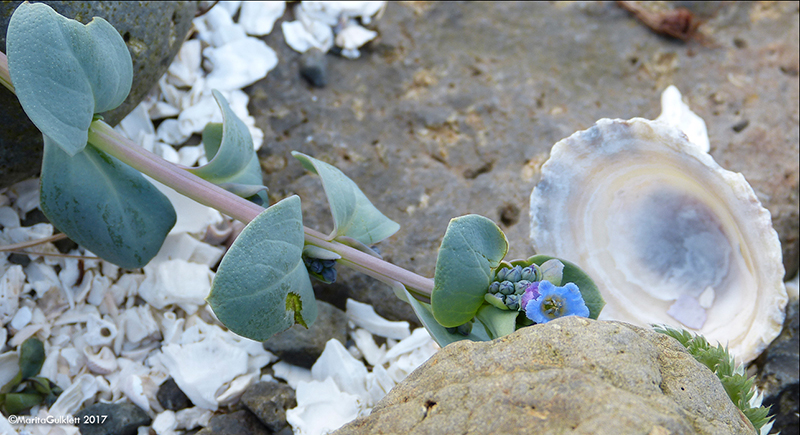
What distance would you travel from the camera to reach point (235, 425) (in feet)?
4.15

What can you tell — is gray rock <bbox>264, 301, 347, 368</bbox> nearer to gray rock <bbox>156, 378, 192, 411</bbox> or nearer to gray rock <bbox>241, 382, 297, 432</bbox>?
gray rock <bbox>241, 382, 297, 432</bbox>

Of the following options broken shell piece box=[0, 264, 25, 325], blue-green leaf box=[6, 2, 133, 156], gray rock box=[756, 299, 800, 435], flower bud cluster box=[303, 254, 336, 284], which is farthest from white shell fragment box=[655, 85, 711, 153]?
broken shell piece box=[0, 264, 25, 325]

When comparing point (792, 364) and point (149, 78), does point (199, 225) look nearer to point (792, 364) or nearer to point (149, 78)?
point (149, 78)

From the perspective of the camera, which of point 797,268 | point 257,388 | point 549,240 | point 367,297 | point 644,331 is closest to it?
point 644,331

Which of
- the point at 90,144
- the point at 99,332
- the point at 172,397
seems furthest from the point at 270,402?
the point at 90,144

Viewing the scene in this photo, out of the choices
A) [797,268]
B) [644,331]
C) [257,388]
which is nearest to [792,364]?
[797,268]

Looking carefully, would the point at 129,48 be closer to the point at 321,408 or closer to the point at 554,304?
the point at 321,408

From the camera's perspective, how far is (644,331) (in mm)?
960

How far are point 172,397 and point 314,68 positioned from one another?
110cm

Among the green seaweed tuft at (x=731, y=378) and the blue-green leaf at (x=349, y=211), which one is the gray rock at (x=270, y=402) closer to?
the blue-green leaf at (x=349, y=211)

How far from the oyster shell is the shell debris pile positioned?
0.52m

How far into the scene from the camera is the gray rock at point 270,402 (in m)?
1.29

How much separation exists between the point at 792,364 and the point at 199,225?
64.8 inches

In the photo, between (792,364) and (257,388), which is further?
(792,364)
